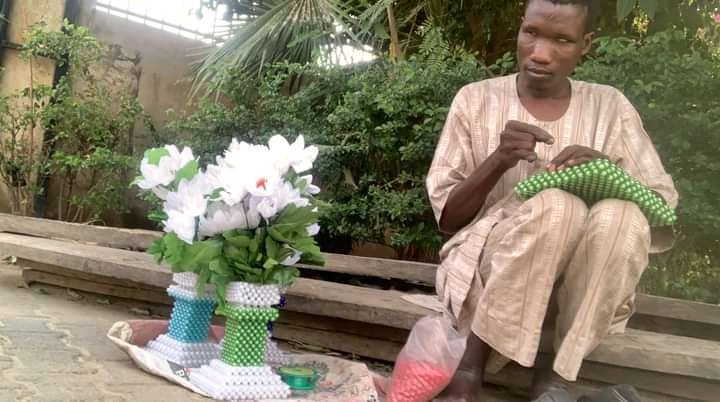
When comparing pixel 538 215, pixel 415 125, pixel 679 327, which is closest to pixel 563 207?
pixel 538 215

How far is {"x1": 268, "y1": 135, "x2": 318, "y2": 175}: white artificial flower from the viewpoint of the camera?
218 cm

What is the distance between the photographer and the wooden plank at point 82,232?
13.5 ft

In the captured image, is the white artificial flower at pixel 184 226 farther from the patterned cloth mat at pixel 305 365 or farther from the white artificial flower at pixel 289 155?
the patterned cloth mat at pixel 305 365

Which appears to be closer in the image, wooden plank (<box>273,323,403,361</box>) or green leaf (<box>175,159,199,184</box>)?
green leaf (<box>175,159,199,184</box>)

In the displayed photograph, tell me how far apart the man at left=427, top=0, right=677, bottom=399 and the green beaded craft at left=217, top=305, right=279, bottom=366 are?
0.56m

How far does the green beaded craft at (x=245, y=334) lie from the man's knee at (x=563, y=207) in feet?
2.71

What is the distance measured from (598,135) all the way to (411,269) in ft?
4.73

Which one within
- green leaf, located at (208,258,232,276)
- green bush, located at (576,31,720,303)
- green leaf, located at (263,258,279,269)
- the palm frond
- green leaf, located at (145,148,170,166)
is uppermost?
the palm frond

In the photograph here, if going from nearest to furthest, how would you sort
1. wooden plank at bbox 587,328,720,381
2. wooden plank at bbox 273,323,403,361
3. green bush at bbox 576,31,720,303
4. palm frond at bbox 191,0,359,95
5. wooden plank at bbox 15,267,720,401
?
wooden plank at bbox 587,328,720,381, wooden plank at bbox 15,267,720,401, wooden plank at bbox 273,323,403,361, green bush at bbox 576,31,720,303, palm frond at bbox 191,0,359,95

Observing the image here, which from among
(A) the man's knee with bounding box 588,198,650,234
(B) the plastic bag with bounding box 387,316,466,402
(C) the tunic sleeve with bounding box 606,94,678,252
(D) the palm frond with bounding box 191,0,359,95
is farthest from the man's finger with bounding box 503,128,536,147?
(D) the palm frond with bounding box 191,0,359,95

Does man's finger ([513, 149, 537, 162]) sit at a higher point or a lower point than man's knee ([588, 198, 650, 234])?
higher

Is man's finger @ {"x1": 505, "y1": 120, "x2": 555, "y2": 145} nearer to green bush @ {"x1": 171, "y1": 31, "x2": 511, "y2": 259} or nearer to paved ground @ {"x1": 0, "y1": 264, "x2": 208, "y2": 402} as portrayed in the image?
paved ground @ {"x1": 0, "y1": 264, "x2": 208, "y2": 402}

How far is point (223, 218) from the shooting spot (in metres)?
2.12

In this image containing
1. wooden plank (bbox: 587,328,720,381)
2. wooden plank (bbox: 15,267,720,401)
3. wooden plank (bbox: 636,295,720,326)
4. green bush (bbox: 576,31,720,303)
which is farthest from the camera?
green bush (bbox: 576,31,720,303)
